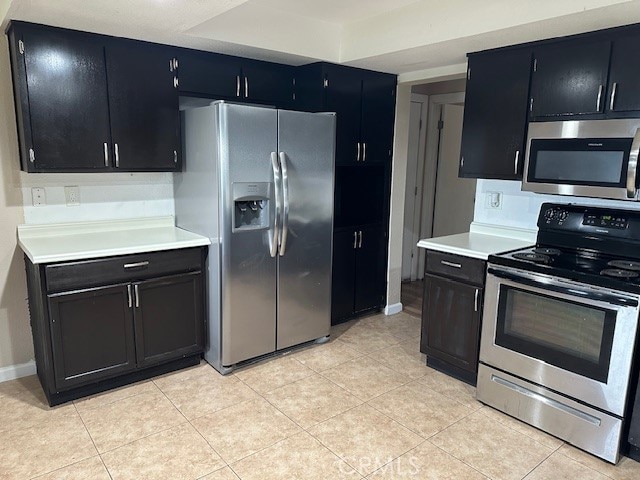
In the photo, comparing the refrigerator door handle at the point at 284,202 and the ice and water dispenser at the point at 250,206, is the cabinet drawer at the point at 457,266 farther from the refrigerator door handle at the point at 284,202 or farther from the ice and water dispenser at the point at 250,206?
the ice and water dispenser at the point at 250,206

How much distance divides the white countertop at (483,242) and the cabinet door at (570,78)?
0.83 meters

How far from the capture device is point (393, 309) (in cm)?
432

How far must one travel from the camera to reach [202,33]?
2.77m

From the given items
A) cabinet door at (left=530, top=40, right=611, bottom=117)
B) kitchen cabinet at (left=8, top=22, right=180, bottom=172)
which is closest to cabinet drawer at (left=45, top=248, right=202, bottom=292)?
kitchen cabinet at (left=8, top=22, right=180, bottom=172)

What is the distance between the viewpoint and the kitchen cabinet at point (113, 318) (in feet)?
8.30

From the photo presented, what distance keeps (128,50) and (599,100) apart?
2.76 metres

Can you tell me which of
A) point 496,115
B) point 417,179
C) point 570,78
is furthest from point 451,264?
point 417,179

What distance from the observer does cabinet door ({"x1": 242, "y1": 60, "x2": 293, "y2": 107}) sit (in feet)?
11.1

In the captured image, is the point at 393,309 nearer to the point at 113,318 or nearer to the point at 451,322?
the point at 451,322

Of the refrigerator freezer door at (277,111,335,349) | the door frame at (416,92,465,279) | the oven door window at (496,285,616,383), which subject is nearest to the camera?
the oven door window at (496,285,616,383)

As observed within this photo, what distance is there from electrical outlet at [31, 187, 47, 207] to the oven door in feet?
9.14

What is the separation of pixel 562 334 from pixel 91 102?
296cm

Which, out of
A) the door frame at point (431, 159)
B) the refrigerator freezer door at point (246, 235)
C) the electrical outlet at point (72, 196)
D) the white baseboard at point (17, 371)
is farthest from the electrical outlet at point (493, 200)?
the white baseboard at point (17, 371)

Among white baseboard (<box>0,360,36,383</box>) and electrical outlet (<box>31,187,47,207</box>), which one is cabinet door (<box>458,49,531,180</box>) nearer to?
electrical outlet (<box>31,187,47,207</box>)
